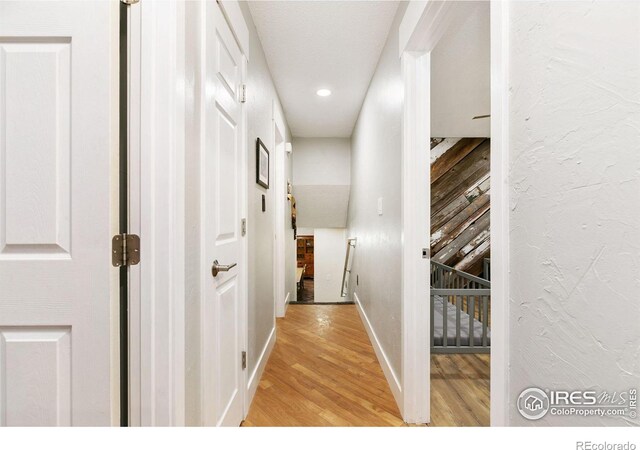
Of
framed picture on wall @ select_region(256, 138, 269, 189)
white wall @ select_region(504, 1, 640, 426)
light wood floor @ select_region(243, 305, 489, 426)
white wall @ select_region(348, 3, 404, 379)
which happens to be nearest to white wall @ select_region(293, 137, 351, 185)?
white wall @ select_region(348, 3, 404, 379)

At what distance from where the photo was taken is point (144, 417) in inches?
35.1

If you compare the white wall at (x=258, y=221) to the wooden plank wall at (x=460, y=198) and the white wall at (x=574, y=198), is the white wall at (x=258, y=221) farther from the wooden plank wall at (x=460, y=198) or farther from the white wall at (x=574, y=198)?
the wooden plank wall at (x=460, y=198)

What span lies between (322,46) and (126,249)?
2.11 meters

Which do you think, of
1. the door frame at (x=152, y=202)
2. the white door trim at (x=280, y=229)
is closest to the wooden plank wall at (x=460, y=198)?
the white door trim at (x=280, y=229)

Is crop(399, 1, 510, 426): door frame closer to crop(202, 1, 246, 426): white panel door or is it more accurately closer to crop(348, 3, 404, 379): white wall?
crop(348, 3, 404, 379): white wall

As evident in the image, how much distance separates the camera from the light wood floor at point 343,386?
1.62 m

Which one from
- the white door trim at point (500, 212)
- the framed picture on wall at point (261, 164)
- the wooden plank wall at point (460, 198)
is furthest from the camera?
the wooden plank wall at point (460, 198)

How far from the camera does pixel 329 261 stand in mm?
5590

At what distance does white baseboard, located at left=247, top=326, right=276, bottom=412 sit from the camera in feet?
5.68

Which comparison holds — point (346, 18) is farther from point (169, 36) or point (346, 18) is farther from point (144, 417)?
point (144, 417)

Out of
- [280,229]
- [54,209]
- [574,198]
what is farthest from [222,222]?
[280,229]

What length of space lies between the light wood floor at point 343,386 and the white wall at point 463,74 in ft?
6.92

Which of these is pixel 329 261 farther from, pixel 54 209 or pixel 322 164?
pixel 54 209

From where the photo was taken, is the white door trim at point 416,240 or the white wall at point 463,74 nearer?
the white door trim at point 416,240
